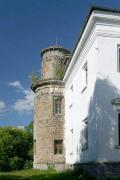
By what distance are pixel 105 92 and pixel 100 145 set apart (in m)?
2.54

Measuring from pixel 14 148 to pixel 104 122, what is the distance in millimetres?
21662

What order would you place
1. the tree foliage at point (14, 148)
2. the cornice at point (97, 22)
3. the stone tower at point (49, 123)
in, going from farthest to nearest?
the tree foliage at point (14, 148) → the stone tower at point (49, 123) → the cornice at point (97, 22)

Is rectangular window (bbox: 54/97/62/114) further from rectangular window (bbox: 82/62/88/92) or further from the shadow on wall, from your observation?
the shadow on wall

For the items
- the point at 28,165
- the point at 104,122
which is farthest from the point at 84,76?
the point at 28,165

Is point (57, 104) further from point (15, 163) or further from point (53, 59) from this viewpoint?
point (15, 163)

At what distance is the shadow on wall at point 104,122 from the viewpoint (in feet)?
55.3

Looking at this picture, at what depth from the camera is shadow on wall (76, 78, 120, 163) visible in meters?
16.9

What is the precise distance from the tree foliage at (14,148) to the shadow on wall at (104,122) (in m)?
19.8

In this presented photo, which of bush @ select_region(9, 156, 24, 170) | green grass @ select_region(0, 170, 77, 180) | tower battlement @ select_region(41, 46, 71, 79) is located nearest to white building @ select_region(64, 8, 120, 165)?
green grass @ select_region(0, 170, 77, 180)

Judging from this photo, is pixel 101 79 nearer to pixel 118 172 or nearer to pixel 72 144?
pixel 118 172

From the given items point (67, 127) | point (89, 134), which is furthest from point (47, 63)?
point (89, 134)

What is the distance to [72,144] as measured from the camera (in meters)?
25.2

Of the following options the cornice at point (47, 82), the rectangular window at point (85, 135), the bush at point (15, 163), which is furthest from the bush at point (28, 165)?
the rectangular window at point (85, 135)

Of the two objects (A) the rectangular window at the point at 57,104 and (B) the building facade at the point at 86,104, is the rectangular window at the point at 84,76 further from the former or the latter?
(A) the rectangular window at the point at 57,104
